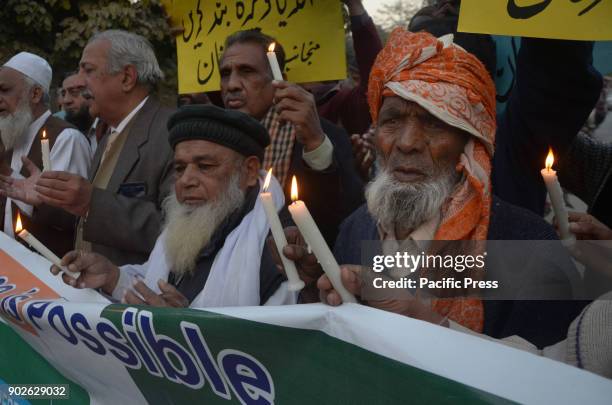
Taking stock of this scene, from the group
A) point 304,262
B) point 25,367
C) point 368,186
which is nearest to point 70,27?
point 25,367

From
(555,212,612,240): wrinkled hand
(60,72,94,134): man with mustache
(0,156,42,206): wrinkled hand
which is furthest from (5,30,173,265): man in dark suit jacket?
(60,72,94,134): man with mustache

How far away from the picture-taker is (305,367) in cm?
170

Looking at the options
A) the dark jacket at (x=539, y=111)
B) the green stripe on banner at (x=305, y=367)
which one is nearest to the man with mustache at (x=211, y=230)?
the green stripe on banner at (x=305, y=367)

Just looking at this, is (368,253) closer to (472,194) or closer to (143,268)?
(472,194)

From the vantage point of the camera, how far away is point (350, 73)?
5797mm

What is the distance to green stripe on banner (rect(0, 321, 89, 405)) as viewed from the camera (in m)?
2.47

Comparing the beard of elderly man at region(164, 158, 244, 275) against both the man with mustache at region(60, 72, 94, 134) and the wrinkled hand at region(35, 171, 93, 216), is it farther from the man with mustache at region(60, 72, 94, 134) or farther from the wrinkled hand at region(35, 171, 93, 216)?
the man with mustache at region(60, 72, 94, 134)

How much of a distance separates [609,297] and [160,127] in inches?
112

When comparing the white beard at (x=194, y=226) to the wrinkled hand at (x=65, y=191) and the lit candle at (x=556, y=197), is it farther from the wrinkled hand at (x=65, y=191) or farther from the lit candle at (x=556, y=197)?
the lit candle at (x=556, y=197)

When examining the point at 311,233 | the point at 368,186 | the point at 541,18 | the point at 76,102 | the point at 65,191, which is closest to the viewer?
the point at 311,233

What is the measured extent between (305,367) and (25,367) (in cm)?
141

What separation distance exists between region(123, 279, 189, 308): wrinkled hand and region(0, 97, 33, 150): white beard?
9.56 ft

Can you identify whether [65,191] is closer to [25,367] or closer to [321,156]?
[25,367]

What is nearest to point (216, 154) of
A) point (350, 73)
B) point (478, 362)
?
point (478, 362)
